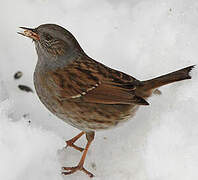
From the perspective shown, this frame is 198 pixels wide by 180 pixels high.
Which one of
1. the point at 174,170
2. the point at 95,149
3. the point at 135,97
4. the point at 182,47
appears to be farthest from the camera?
the point at 182,47

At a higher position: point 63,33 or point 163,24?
point 63,33

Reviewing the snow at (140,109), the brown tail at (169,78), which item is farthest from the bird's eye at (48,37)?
the brown tail at (169,78)

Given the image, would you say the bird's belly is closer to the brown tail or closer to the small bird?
the small bird

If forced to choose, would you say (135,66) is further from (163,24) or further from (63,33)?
(63,33)

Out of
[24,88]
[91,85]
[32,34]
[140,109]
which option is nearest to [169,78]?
[140,109]

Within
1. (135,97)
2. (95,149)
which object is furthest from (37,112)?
(135,97)

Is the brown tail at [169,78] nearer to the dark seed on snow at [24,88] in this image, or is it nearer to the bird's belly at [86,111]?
the bird's belly at [86,111]

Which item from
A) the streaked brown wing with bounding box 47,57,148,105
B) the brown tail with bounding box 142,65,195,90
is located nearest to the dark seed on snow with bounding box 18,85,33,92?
the streaked brown wing with bounding box 47,57,148,105
